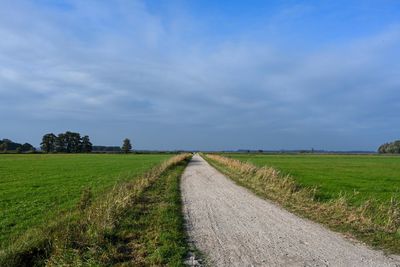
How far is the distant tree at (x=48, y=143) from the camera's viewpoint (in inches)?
7126

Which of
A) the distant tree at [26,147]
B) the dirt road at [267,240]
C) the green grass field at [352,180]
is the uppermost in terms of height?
the distant tree at [26,147]

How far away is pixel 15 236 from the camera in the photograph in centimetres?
1091

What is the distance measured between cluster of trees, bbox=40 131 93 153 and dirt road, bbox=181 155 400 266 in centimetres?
18117

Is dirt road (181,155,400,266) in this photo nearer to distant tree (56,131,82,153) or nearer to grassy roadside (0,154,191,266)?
grassy roadside (0,154,191,266)

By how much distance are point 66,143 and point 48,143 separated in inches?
333

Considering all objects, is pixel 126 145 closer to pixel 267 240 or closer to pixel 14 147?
pixel 14 147

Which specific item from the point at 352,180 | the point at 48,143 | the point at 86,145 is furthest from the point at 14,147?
the point at 352,180

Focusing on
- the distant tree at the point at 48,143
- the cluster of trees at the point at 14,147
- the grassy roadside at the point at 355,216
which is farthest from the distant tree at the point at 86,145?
the grassy roadside at the point at 355,216

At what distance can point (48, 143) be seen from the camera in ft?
596

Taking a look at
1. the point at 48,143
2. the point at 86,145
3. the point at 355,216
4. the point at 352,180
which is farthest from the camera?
the point at 86,145

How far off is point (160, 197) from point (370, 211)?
903 centimetres

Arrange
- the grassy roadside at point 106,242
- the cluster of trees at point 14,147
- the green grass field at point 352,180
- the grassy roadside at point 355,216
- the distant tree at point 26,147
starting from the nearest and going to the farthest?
the grassy roadside at point 106,242
the grassy roadside at point 355,216
the green grass field at point 352,180
the cluster of trees at point 14,147
the distant tree at point 26,147

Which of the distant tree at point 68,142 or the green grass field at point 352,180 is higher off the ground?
the distant tree at point 68,142

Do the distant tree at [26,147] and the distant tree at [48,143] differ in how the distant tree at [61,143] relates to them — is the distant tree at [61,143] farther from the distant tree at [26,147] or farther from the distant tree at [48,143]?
the distant tree at [26,147]
